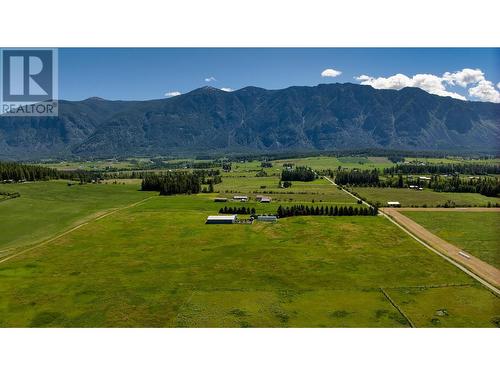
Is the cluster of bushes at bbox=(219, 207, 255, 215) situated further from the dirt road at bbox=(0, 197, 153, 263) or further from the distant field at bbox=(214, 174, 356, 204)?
the dirt road at bbox=(0, 197, 153, 263)

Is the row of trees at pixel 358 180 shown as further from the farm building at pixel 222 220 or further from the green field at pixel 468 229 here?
the farm building at pixel 222 220

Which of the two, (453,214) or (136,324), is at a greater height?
(453,214)

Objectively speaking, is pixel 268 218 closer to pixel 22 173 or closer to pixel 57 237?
pixel 57 237

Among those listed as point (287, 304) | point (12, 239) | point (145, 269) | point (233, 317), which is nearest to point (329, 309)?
point (287, 304)

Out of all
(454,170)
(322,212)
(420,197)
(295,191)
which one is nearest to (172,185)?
(295,191)

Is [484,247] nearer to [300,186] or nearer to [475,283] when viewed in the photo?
[475,283]

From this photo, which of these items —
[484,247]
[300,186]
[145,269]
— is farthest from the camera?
[300,186]
